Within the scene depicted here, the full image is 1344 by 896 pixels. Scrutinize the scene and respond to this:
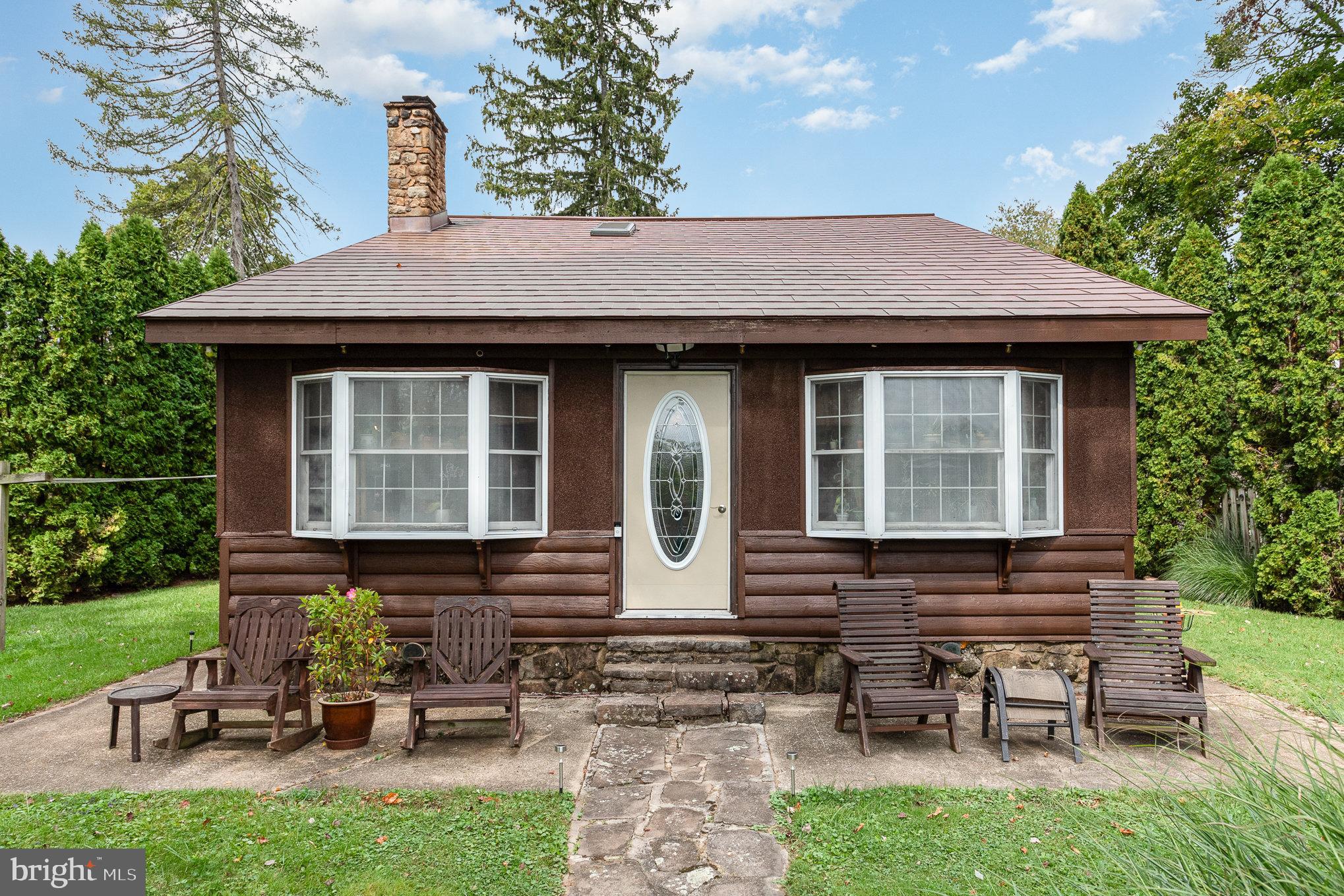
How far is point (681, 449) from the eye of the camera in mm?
6293

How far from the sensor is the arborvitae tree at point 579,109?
18266 millimetres

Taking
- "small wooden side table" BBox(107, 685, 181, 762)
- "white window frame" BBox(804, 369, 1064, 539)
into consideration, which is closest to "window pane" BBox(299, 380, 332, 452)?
"small wooden side table" BBox(107, 685, 181, 762)

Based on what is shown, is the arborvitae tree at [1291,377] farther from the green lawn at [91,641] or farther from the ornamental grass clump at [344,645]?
the green lawn at [91,641]

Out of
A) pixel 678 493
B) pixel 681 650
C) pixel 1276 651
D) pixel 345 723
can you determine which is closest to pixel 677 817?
pixel 681 650

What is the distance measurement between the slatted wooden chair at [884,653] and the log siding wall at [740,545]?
714 millimetres

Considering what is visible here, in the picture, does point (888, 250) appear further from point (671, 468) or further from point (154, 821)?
point (154, 821)

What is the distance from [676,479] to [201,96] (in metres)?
18.2

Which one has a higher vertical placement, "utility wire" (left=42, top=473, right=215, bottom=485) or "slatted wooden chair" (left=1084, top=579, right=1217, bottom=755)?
"utility wire" (left=42, top=473, right=215, bottom=485)

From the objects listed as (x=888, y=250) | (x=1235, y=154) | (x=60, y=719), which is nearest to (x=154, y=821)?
(x=60, y=719)

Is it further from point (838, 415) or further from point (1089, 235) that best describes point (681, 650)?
point (1089, 235)

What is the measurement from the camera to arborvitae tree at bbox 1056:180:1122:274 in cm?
1182

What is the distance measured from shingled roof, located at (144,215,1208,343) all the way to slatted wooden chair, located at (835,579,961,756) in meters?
2.03

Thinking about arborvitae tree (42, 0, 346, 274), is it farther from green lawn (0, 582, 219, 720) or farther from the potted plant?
the potted plant

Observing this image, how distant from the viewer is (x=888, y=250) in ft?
25.2
